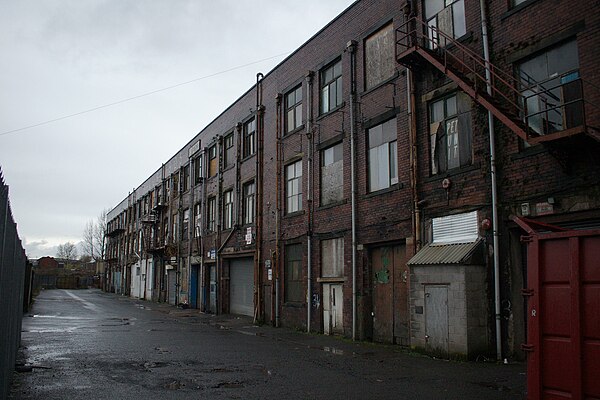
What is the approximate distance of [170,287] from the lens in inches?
1537

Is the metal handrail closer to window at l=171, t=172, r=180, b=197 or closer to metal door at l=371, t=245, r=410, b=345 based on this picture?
metal door at l=371, t=245, r=410, b=345

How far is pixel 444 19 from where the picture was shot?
14.5 metres

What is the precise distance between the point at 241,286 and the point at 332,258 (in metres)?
9.04

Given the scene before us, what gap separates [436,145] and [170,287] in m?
28.6

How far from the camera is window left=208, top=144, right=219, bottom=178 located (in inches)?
1214

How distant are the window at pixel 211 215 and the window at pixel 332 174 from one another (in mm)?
12130

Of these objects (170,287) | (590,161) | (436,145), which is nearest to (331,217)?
(436,145)

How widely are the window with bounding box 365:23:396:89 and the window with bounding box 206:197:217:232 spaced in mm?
15239

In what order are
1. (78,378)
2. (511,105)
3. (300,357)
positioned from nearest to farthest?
(78,378)
(511,105)
(300,357)

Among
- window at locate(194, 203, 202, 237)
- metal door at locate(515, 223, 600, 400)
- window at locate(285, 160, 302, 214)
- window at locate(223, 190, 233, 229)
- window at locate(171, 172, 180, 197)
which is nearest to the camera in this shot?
metal door at locate(515, 223, 600, 400)

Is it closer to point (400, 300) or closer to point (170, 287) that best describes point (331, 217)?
point (400, 300)

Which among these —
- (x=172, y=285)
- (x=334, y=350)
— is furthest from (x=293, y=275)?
(x=172, y=285)

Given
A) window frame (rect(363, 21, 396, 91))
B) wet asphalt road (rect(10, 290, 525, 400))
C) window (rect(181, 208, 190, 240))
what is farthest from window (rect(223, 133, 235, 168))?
wet asphalt road (rect(10, 290, 525, 400))

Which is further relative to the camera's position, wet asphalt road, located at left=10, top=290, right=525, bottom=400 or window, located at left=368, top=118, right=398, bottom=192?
window, located at left=368, top=118, right=398, bottom=192
